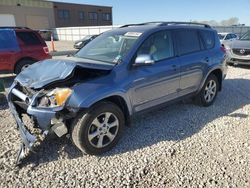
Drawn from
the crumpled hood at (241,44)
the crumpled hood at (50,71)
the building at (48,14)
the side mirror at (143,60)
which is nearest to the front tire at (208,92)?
the side mirror at (143,60)

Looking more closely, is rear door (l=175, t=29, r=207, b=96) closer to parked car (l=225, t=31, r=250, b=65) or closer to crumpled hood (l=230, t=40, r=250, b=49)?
parked car (l=225, t=31, r=250, b=65)

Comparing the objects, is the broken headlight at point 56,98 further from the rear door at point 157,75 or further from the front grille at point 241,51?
the front grille at point 241,51

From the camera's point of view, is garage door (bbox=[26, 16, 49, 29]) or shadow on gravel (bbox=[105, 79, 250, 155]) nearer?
shadow on gravel (bbox=[105, 79, 250, 155])

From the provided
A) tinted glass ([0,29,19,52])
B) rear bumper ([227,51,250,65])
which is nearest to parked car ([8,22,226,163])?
tinted glass ([0,29,19,52])

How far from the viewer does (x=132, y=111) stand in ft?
12.6

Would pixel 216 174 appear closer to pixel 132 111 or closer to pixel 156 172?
pixel 156 172

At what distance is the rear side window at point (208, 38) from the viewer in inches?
209

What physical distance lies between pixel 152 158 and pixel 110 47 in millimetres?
1994

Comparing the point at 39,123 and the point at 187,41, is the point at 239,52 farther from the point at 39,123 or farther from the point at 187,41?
the point at 39,123

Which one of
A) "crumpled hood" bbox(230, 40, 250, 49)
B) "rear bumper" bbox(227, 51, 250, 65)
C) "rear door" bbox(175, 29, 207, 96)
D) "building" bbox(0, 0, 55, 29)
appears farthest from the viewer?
"building" bbox(0, 0, 55, 29)

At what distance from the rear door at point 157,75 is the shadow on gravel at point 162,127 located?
483mm

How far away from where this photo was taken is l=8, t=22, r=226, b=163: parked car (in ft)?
10.4

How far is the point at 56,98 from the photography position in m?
3.12

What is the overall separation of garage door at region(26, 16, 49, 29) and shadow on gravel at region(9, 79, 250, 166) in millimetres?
41170
